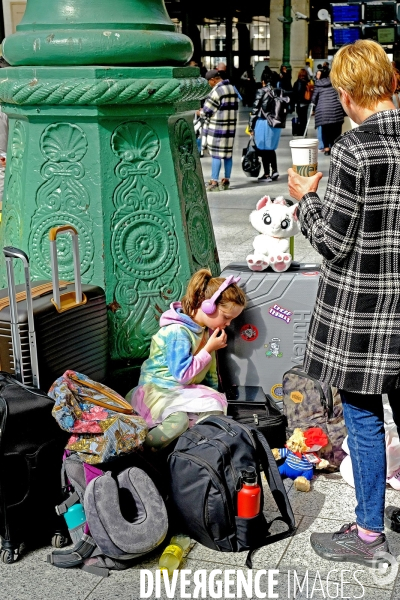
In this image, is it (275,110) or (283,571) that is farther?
(275,110)

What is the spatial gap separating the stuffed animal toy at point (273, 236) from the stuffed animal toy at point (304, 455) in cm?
90

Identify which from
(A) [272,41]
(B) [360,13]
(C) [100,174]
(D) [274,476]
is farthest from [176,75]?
(A) [272,41]

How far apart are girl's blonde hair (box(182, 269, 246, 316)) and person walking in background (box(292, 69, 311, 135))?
16.2 meters

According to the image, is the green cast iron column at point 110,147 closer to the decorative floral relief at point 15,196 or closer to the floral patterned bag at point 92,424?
the decorative floral relief at point 15,196

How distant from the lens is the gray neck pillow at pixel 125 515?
2.86 m

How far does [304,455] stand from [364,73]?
1.73 meters

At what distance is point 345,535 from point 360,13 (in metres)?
27.0

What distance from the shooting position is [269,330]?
406 centimetres

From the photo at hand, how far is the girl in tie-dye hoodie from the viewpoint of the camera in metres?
3.55

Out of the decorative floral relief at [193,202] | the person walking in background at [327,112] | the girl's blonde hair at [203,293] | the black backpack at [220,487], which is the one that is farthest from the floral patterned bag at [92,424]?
the person walking in background at [327,112]

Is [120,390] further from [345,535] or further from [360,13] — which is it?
[360,13]

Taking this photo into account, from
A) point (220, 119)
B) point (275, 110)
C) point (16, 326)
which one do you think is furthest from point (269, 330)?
point (275, 110)

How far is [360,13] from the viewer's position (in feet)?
90.3

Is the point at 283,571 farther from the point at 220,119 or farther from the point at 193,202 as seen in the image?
the point at 220,119
